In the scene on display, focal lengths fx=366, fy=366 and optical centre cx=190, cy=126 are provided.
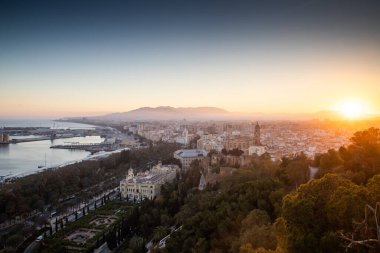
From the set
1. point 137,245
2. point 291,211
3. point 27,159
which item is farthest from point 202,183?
point 27,159

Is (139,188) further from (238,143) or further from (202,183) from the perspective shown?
(238,143)

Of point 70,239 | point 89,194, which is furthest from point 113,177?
point 70,239

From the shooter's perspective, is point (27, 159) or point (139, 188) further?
point (27, 159)

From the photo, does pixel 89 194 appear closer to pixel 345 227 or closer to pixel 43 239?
pixel 43 239

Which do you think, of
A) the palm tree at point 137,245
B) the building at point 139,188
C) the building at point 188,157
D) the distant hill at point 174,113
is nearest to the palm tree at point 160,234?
the palm tree at point 137,245

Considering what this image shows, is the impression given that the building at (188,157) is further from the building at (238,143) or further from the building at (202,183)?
the building at (202,183)

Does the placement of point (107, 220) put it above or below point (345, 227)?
below

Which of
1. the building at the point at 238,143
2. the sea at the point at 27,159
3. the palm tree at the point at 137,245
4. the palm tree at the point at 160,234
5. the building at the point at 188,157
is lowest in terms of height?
the sea at the point at 27,159

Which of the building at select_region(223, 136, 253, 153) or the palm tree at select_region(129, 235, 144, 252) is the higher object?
the building at select_region(223, 136, 253, 153)

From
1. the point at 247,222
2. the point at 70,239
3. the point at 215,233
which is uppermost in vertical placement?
the point at 247,222

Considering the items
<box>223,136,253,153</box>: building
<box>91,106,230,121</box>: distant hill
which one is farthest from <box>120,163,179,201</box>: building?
<box>91,106,230,121</box>: distant hill

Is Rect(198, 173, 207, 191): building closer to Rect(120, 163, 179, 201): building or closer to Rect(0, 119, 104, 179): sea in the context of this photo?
Rect(120, 163, 179, 201): building
